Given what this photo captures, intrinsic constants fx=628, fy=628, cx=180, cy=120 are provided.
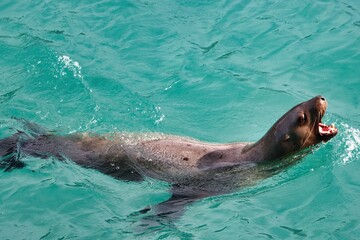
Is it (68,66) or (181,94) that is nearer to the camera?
(181,94)

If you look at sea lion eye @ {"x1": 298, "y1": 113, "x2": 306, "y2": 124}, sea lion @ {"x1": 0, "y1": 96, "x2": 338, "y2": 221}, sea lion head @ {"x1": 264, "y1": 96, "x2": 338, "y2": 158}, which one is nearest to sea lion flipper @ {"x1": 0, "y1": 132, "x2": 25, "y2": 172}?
sea lion @ {"x1": 0, "y1": 96, "x2": 338, "y2": 221}

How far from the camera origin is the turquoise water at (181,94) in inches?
294

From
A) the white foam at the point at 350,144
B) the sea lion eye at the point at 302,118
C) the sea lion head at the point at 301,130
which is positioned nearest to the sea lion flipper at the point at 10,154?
the sea lion head at the point at 301,130

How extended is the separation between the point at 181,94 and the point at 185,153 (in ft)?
9.03

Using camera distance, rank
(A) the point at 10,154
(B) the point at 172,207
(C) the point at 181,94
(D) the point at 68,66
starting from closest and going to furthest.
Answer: (B) the point at 172,207
(A) the point at 10,154
(C) the point at 181,94
(D) the point at 68,66

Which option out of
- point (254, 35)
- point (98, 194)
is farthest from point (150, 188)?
point (254, 35)

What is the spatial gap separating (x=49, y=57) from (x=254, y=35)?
406cm

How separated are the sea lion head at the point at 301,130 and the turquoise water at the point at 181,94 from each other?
40cm

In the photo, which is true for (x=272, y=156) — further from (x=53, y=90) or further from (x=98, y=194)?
(x=53, y=90)

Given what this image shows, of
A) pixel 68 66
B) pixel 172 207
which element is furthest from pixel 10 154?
pixel 68 66

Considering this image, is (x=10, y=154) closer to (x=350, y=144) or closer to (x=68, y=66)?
(x=68, y=66)

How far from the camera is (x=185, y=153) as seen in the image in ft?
27.6

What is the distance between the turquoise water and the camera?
24.5ft

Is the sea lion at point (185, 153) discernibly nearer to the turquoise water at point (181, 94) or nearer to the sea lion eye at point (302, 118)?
the sea lion eye at point (302, 118)
